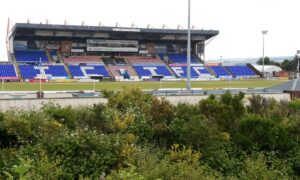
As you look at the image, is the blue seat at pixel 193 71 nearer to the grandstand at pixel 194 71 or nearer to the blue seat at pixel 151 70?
the grandstand at pixel 194 71

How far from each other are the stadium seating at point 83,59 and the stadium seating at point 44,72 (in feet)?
14.8

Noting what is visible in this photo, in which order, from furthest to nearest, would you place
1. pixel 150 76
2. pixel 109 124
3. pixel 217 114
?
1. pixel 150 76
2. pixel 217 114
3. pixel 109 124

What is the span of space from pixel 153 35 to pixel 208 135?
61.6m

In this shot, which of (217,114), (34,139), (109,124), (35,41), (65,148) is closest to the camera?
(65,148)

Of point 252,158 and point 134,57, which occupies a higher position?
point 134,57

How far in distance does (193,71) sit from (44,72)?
2495cm

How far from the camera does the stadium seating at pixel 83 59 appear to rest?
69.4m

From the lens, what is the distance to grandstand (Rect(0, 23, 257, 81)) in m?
64.8

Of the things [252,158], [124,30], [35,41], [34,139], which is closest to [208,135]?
[252,158]

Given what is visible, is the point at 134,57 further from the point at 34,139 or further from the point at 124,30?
the point at 34,139

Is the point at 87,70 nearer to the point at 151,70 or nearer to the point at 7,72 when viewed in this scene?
the point at 151,70

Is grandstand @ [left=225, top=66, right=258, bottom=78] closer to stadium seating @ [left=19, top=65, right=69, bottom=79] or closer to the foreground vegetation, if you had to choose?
stadium seating @ [left=19, top=65, right=69, bottom=79]

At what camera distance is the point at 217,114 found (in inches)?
622

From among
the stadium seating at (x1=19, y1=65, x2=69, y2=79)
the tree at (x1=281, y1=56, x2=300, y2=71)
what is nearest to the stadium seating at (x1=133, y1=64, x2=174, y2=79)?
the stadium seating at (x1=19, y1=65, x2=69, y2=79)
